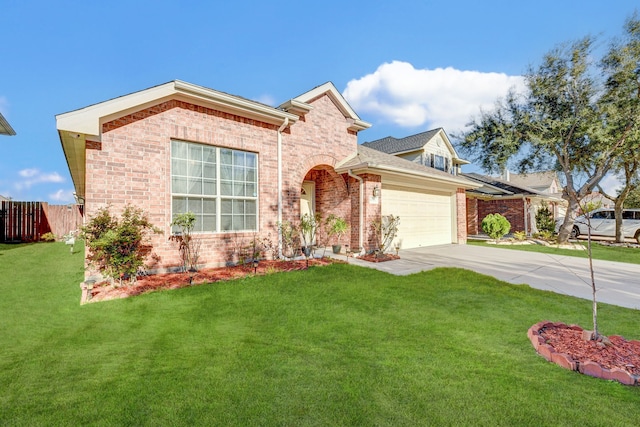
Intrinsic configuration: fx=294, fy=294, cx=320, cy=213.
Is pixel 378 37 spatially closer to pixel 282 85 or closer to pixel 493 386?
pixel 282 85

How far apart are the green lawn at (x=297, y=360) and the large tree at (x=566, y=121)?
13.2m

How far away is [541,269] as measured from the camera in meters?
8.76

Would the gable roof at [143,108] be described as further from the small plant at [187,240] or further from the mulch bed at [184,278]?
the mulch bed at [184,278]

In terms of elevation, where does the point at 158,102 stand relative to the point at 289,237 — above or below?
above

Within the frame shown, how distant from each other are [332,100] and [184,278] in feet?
25.2

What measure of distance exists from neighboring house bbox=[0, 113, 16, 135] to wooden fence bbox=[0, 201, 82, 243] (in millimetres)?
4040

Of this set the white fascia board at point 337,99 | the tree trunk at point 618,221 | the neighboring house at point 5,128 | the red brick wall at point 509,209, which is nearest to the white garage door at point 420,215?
the white fascia board at point 337,99

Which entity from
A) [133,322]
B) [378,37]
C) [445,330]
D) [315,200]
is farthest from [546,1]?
[133,322]

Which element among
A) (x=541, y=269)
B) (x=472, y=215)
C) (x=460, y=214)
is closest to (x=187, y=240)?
(x=541, y=269)

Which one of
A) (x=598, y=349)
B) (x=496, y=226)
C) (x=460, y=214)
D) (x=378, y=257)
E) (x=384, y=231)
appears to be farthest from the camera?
(x=496, y=226)

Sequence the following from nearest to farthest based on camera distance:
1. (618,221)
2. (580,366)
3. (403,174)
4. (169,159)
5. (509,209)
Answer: (580,366)
(169,159)
(403,174)
(618,221)
(509,209)

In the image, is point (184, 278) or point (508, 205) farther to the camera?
point (508, 205)

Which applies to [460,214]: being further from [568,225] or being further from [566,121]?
[566,121]

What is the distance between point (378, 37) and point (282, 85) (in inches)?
216
